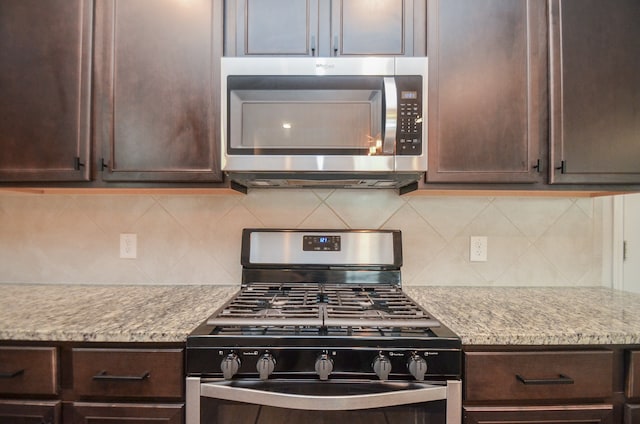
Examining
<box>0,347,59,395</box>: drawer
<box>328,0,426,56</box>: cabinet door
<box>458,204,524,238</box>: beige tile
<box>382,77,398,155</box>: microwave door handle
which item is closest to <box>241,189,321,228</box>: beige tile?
<box>382,77,398,155</box>: microwave door handle

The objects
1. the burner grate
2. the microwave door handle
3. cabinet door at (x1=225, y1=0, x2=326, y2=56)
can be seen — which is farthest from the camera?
cabinet door at (x1=225, y1=0, x2=326, y2=56)

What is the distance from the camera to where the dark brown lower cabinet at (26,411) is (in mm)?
940

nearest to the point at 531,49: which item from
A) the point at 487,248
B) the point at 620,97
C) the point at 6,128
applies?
the point at 620,97

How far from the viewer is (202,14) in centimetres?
123

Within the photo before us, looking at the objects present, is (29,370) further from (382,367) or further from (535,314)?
(535,314)

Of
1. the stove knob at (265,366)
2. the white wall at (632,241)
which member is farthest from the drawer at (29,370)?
the white wall at (632,241)

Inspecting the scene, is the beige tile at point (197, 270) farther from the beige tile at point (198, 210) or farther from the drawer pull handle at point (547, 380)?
the drawer pull handle at point (547, 380)

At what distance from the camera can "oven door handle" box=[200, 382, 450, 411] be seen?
2.87 feet

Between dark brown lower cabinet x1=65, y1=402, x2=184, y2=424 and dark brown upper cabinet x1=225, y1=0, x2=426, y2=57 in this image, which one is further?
dark brown upper cabinet x1=225, y1=0, x2=426, y2=57

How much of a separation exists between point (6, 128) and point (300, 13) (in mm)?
1210

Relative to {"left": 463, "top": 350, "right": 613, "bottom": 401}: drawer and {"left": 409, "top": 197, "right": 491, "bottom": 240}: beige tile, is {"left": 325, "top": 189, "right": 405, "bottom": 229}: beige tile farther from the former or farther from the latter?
{"left": 463, "top": 350, "right": 613, "bottom": 401}: drawer

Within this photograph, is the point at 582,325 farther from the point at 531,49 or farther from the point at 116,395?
the point at 116,395

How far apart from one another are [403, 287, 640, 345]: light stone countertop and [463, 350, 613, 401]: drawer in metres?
0.04

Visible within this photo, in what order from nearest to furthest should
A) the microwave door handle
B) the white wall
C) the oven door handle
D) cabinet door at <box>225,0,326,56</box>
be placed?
the oven door handle, the microwave door handle, cabinet door at <box>225,0,326,56</box>, the white wall
